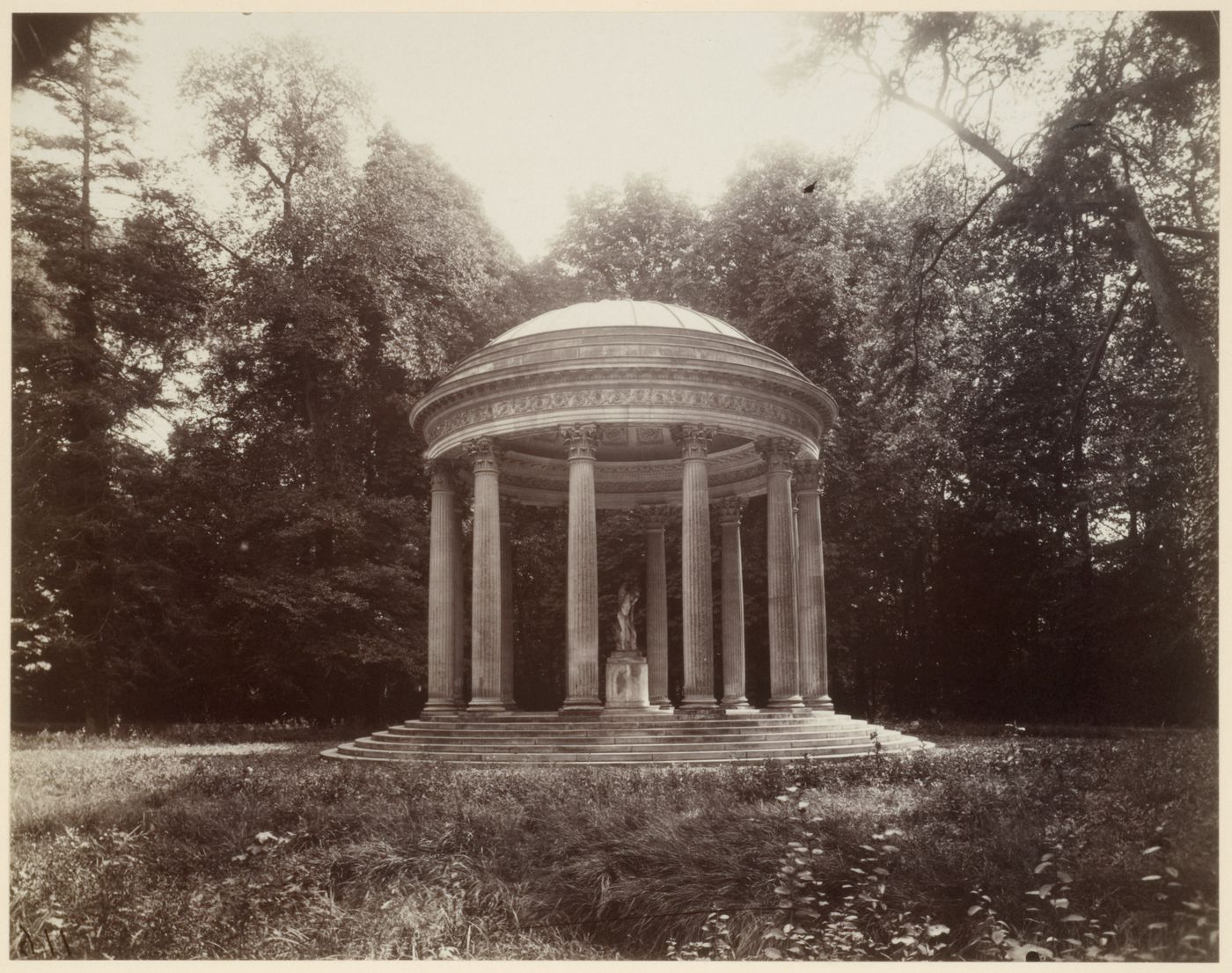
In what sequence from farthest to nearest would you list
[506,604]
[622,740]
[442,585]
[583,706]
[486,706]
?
[506,604] < [442,585] < [486,706] < [583,706] < [622,740]

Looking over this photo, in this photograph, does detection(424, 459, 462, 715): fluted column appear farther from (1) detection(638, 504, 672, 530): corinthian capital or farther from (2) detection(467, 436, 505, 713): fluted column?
(1) detection(638, 504, 672, 530): corinthian capital

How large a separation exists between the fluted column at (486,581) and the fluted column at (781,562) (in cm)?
724

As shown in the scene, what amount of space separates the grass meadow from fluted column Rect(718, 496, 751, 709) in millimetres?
13366

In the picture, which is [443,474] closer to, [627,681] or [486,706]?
[486,706]

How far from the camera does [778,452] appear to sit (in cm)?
2706

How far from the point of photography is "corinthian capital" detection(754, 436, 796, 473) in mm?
26953

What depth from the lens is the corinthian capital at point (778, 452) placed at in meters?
27.0

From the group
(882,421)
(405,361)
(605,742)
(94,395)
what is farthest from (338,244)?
(605,742)

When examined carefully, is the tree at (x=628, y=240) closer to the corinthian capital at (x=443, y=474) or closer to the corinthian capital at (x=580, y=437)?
the corinthian capital at (x=443, y=474)

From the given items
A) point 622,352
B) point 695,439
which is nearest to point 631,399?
point 622,352

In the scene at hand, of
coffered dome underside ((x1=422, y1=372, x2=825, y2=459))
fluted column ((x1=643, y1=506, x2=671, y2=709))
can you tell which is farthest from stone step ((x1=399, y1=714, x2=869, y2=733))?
fluted column ((x1=643, y1=506, x2=671, y2=709))

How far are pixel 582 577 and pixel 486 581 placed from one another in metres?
2.95

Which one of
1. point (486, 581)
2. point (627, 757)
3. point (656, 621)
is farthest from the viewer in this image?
point (656, 621)

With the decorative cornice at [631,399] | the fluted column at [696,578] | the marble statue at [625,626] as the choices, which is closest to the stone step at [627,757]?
the fluted column at [696,578]
